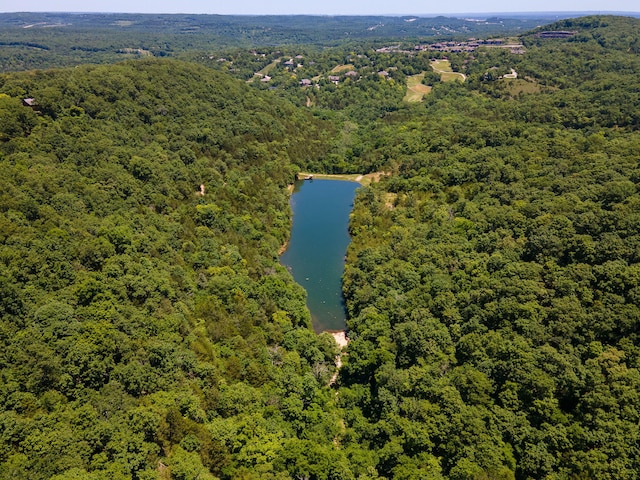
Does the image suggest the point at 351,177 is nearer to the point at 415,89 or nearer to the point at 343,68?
the point at 415,89

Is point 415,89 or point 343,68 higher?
point 343,68

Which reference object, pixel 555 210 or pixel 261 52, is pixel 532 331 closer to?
pixel 555 210

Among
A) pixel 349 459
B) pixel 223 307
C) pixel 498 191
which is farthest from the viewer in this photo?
pixel 498 191

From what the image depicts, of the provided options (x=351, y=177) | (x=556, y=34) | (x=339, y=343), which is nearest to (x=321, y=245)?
(x=339, y=343)

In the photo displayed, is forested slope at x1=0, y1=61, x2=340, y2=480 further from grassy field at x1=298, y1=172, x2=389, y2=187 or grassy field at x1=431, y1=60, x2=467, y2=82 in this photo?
grassy field at x1=431, y1=60, x2=467, y2=82

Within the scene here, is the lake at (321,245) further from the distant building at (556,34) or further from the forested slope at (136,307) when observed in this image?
the distant building at (556,34)

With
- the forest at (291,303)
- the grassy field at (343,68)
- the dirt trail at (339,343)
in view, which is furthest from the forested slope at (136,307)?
the grassy field at (343,68)

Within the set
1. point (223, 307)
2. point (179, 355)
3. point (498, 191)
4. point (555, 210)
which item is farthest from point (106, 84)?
point (555, 210)
